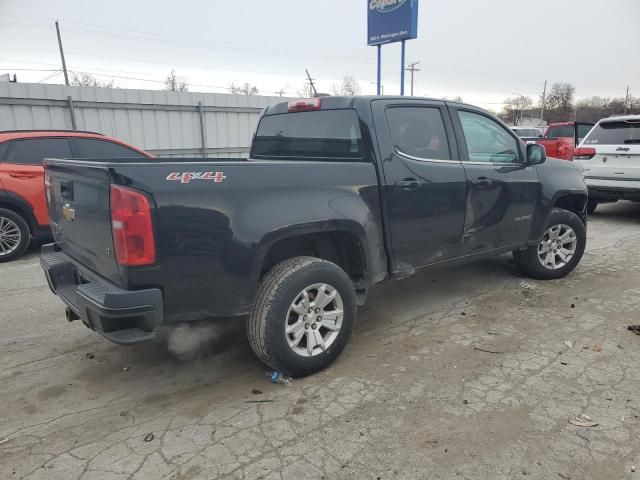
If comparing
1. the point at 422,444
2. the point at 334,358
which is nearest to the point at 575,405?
the point at 422,444

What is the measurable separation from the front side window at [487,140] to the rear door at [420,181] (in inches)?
9.4

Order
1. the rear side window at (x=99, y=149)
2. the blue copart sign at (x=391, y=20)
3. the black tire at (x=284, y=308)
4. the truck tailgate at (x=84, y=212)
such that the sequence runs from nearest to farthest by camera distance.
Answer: the truck tailgate at (x=84, y=212)
the black tire at (x=284, y=308)
the rear side window at (x=99, y=149)
the blue copart sign at (x=391, y=20)

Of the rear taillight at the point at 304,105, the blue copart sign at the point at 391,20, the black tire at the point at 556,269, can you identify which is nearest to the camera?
the rear taillight at the point at 304,105

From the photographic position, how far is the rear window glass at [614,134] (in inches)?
312

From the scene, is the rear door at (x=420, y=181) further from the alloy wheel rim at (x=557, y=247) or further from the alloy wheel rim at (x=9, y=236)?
the alloy wheel rim at (x=9, y=236)

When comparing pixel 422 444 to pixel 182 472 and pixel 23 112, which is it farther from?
pixel 23 112

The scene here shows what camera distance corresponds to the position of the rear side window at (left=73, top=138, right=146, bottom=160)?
6648mm

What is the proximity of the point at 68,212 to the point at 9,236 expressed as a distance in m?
3.97

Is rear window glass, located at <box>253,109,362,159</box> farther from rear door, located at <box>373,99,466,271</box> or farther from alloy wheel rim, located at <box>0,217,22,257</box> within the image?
alloy wheel rim, located at <box>0,217,22,257</box>

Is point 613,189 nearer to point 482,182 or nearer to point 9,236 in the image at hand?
point 482,182

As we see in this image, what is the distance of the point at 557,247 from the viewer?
16.8ft

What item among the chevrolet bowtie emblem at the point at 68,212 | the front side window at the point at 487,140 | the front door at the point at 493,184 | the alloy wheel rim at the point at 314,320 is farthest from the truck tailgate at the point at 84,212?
the front side window at the point at 487,140

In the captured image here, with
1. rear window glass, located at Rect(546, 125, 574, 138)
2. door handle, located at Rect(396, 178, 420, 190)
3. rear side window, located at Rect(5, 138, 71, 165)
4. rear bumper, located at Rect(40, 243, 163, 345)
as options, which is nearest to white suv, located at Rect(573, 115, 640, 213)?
door handle, located at Rect(396, 178, 420, 190)

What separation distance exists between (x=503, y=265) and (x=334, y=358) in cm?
332
